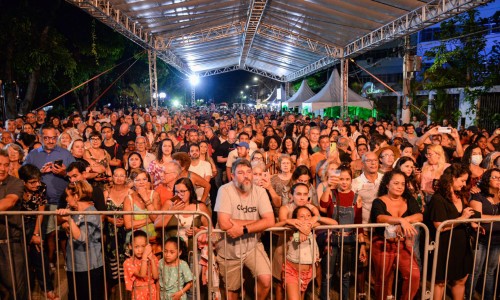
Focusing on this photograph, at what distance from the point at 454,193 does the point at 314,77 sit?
3710 cm

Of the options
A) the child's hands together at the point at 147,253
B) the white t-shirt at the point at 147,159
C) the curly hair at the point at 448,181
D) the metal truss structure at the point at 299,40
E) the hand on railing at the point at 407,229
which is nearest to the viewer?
the hand on railing at the point at 407,229

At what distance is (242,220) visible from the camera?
13.0 feet

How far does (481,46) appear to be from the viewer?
18.1m

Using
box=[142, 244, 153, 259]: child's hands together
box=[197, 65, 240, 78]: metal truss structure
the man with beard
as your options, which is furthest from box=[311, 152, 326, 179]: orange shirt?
box=[197, 65, 240, 78]: metal truss structure

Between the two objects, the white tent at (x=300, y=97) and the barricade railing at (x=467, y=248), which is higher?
the white tent at (x=300, y=97)

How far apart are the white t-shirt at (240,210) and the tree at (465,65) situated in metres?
15.9

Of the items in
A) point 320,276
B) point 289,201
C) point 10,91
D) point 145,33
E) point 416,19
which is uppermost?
point 145,33

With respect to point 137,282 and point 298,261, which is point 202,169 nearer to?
point 137,282

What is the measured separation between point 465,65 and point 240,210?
18.1 m

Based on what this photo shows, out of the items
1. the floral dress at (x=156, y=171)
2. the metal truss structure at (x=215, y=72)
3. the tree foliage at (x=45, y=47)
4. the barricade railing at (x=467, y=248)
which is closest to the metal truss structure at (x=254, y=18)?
the tree foliage at (x=45, y=47)

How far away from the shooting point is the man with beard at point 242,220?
13.3 feet

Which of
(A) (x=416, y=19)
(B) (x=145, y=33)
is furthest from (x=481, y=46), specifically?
(B) (x=145, y=33)

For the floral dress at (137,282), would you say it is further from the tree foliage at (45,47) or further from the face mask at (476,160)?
the tree foliage at (45,47)

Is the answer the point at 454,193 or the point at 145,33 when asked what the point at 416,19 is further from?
the point at 145,33
